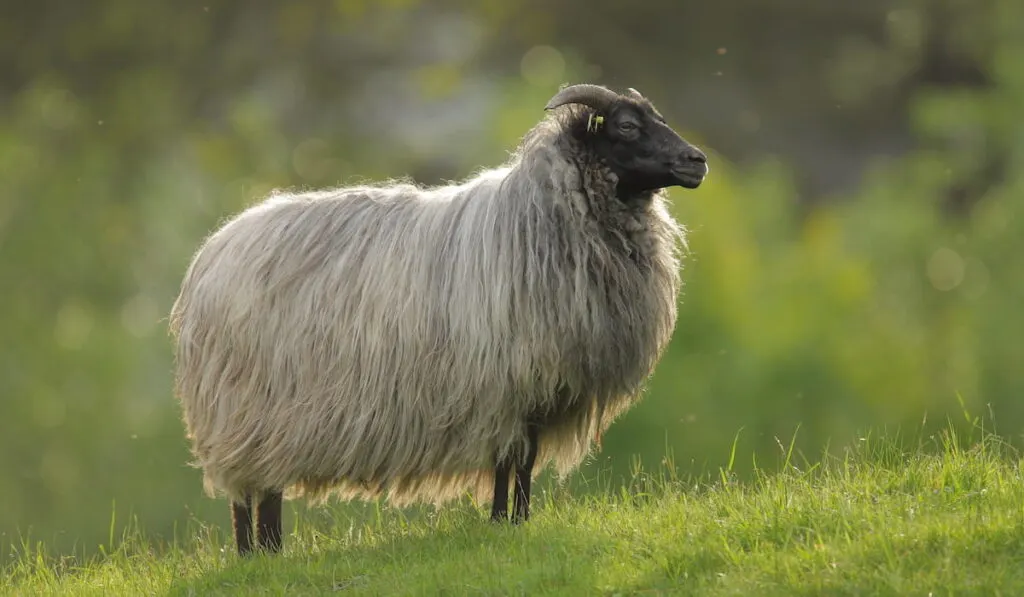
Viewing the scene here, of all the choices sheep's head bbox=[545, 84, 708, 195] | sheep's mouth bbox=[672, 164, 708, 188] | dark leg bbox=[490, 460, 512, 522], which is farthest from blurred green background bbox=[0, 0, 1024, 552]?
sheep's mouth bbox=[672, 164, 708, 188]

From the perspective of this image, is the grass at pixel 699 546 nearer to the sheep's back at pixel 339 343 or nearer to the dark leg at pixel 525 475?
the dark leg at pixel 525 475

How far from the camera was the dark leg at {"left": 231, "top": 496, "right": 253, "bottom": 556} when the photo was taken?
24.4ft

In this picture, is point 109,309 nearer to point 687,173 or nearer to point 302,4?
point 302,4

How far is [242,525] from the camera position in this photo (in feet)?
24.5

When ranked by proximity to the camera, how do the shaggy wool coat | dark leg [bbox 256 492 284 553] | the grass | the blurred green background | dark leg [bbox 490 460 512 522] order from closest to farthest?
the grass, the shaggy wool coat, dark leg [bbox 490 460 512 522], dark leg [bbox 256 492 284 553], the blurred green background

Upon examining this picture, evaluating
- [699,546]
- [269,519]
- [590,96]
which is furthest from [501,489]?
[590,96]

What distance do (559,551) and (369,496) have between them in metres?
1.61

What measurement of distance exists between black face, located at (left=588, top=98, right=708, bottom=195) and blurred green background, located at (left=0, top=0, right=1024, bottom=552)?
43.9 feet

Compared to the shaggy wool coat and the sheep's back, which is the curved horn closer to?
the shaggy wool coat

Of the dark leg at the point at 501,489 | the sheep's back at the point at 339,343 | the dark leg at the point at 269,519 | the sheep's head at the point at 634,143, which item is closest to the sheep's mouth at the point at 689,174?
the sheep's head at the point at 634,143

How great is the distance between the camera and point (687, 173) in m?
6.88

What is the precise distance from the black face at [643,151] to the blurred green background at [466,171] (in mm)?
13370

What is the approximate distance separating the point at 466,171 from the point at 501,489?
15.0 m

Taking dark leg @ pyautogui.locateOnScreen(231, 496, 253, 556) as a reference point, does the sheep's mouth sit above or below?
above
